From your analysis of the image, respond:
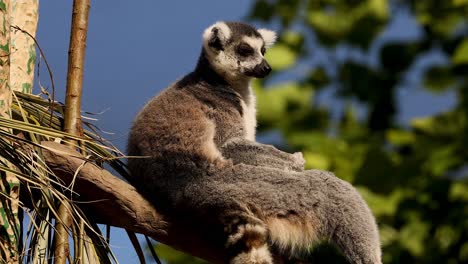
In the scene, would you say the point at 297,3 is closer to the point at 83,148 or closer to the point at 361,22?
the point at 361,22

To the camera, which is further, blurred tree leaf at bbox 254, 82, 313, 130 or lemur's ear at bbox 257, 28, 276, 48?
blurred tree leaf at bbox 254, 82, 313, 130

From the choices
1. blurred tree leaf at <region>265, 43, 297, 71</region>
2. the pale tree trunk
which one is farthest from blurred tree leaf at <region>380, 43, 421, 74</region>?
the pale tree trunk

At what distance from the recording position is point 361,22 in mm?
11664

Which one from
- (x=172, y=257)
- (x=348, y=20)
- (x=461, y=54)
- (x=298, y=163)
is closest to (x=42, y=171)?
(x=298, y=163)

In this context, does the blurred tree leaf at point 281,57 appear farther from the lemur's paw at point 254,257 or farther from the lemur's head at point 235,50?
the lemur's paw at point 254,257

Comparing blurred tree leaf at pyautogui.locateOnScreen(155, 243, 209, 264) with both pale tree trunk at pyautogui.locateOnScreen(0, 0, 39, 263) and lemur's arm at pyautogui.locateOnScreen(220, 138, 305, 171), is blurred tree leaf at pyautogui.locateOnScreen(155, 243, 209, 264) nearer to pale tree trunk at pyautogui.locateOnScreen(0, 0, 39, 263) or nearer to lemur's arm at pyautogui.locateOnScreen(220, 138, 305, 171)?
lemur's arm at pyautogui.locateOnScreen(220, 138, 305, 171)

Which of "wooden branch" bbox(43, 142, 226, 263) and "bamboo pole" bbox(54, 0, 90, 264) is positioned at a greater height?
"bamboo pole" bbox(54, 0, 90, 264)

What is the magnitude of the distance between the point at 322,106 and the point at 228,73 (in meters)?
5.37

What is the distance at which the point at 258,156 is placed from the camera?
4629mm

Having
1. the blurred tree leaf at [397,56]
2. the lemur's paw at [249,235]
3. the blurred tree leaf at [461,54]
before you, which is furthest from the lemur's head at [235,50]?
the blurred tree leaf at [461,54]

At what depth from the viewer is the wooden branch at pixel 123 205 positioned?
14.6 ft

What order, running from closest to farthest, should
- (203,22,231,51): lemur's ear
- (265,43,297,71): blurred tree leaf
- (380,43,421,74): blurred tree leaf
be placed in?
(203,22,231,51): lemur's ear
(265,43,297,71): blurred tree leaf
(380,43,421,74): blurred tree leaf

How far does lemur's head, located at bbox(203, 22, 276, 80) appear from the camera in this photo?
17.9ft

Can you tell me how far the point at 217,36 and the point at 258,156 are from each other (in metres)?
1.33
